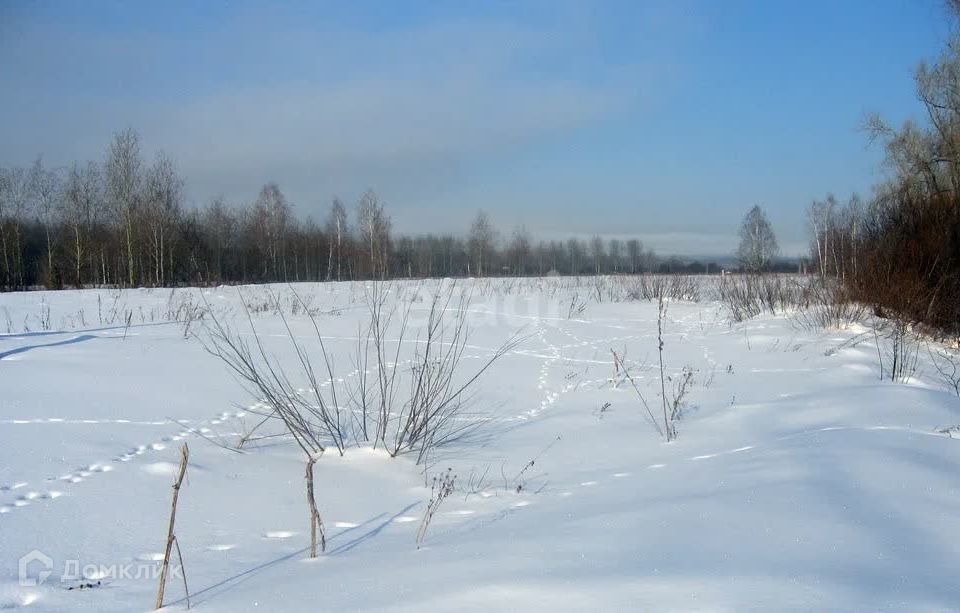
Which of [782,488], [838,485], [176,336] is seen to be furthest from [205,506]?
[176,336]

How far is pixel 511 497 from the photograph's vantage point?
3459mm

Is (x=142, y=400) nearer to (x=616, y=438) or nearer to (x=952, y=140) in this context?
(x=616, y=438)

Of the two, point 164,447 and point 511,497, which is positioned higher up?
point 164,447

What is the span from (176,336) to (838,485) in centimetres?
728

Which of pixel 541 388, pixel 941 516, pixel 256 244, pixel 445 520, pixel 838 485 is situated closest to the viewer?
pixel 941 516

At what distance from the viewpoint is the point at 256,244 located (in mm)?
31938

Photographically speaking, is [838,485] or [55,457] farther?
[55,457]

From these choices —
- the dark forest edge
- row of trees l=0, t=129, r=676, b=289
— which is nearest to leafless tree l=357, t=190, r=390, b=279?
the dark forest edge
